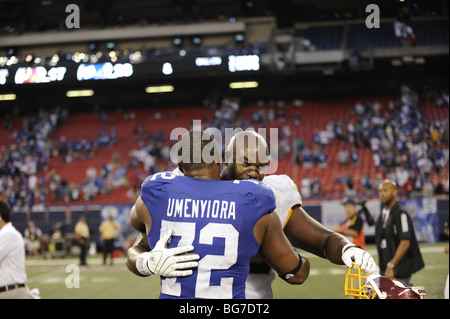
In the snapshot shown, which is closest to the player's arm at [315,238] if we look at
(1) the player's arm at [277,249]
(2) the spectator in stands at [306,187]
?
(1) the player's arm at [277,249]

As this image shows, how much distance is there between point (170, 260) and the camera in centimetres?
231

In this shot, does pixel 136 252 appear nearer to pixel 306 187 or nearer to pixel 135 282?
pixel 135 282

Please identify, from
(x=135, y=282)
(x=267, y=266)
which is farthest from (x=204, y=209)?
(x=135, y=282)

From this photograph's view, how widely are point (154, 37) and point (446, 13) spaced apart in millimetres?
16779

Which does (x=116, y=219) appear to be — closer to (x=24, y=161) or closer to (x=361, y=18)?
(x=24, y=161)

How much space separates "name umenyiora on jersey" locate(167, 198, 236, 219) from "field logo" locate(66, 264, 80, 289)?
29.3 feet

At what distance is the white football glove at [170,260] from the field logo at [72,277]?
29.0 feet

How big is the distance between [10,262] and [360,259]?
3.55 meters

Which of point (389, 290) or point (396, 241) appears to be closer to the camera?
point (389, 290)

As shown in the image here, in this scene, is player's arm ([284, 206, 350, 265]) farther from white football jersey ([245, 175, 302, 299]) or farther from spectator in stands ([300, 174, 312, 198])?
spectator in stands ([300, 174, 312, 198])

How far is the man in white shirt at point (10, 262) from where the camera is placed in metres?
4.72

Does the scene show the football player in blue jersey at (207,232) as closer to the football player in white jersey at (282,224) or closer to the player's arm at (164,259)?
the player's arm at (164,259)

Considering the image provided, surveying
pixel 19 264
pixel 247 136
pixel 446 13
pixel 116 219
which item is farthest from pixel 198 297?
pixel 446 13

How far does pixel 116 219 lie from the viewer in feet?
60.3
